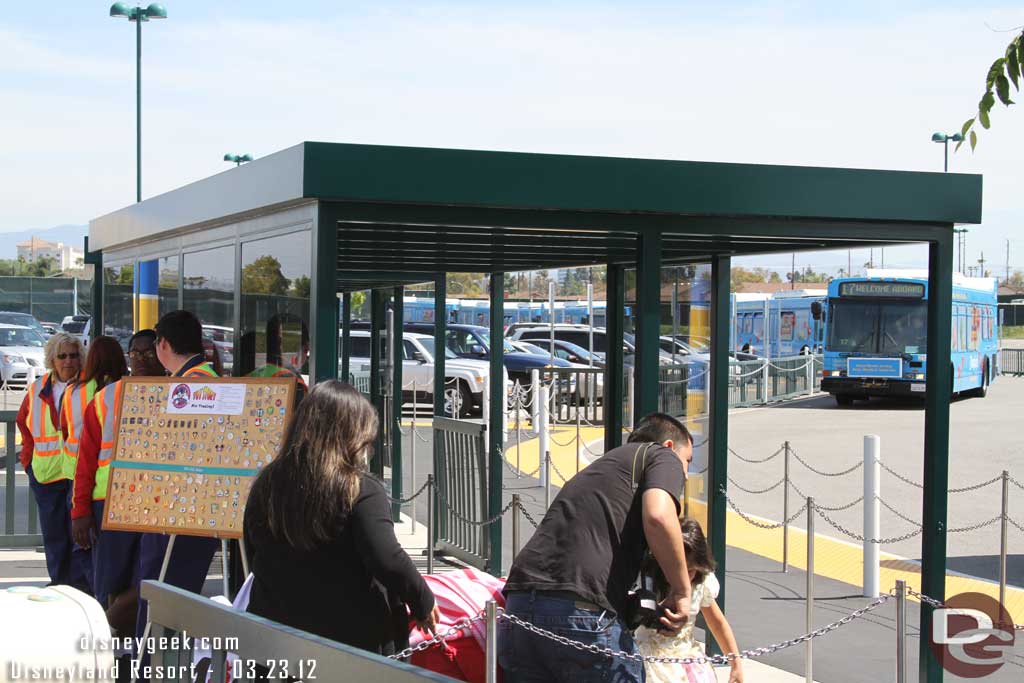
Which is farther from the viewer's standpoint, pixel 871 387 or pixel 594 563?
pixel 871 387

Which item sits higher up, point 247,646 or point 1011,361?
point 247,646

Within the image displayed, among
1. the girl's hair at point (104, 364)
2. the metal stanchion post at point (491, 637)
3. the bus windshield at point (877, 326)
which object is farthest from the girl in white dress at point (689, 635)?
the bus windshield at point (877, 326)

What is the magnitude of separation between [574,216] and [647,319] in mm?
686

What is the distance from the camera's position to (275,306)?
649 centimetres

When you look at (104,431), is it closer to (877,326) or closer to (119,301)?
(119,301)

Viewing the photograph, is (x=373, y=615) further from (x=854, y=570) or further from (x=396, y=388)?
(x=396, y=388)


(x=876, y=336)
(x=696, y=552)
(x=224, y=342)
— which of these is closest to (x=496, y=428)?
(x=224, y=342)

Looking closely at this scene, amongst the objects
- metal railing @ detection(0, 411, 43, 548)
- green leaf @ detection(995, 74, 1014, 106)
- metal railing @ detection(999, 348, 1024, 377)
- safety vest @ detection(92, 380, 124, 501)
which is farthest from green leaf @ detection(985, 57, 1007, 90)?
metal railing @ detection(999, 348, 1024, 377)

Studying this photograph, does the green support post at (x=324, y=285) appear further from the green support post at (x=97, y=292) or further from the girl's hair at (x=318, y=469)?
the green support post at (x=97, y=292)

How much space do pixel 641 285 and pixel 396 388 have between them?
22.7 feet

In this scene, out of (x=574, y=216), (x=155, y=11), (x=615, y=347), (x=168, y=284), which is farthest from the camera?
(x=155, y=11)

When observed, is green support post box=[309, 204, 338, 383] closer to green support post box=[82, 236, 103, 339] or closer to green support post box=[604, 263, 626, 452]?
green support post box=[604, 263, 626, 452]

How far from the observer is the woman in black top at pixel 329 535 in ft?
12.7

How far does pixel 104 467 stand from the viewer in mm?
6547
